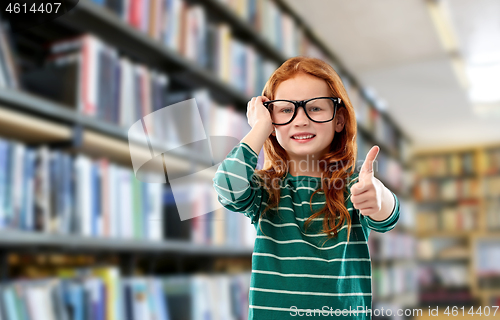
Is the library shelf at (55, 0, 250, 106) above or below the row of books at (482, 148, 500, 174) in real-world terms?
below

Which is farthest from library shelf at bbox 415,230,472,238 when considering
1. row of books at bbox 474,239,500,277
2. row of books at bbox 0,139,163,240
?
row of books at bbox 0,139,163,240

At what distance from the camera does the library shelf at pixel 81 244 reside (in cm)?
90

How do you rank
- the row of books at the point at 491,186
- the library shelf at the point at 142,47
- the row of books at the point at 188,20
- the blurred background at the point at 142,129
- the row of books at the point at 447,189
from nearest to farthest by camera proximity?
the blurred background at the point at 142,129
the library shelf at the point at 142,47
the row of books at the point at 188,20
the row of books at the point at 491,186
the row of books at the point at 447,189

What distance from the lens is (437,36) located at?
264 cm

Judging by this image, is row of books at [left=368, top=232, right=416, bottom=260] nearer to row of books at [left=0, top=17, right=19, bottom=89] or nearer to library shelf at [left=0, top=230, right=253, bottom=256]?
library shelf at [left=0, top=230, right=253, bottom=256]

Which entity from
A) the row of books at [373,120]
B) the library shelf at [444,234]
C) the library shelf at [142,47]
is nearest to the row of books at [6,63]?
the library shelf at [142,47]

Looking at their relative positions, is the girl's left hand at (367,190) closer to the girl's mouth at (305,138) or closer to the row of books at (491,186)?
the girl's mouth at (305,138)

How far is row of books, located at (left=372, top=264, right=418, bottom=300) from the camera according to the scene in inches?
129

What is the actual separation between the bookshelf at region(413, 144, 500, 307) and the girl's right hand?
208 inches

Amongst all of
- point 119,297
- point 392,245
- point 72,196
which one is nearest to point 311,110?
point 72,196

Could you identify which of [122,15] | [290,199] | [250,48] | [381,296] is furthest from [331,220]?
[381,296]

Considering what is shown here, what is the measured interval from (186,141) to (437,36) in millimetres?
2564

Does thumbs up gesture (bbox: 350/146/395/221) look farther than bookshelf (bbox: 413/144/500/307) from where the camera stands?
No

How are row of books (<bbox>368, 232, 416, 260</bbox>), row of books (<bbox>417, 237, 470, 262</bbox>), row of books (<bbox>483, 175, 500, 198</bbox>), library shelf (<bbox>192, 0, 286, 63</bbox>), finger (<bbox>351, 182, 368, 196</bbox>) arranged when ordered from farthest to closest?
row of books (<bbox>417, 237, 470, 262</bbox>) → row of books (<bbox>483, 175, 500, 198</bbox>) → row of books (<bbox>368, 232, 416, 260</bbox>) → library shelf (<bbox>192, 0, 286, 63</bbox>) → finger (<bbox>351, 182, 368, 196</bbox>)
